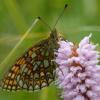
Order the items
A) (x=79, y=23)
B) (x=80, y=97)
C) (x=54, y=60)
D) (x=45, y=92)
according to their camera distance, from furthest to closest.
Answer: (x=79, y=23)
(x=45, y=92)
(x=54, y=60)
(x=80, y=97)

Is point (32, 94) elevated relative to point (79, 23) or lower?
lower

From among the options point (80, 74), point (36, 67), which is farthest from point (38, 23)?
point (80, 74)

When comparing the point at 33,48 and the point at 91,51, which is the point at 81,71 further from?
the point at 33,48

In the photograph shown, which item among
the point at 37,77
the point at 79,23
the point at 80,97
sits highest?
the point at 79,23

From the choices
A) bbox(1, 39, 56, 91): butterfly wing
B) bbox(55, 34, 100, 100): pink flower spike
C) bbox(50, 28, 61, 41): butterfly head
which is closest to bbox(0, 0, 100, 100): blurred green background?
bbox(1, 39, 56, 91): butterfly wing

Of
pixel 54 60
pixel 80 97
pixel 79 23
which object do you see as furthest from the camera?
pixel 79 23

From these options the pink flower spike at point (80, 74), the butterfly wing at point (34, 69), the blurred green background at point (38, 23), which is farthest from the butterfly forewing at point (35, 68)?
the blurred green background at point (38, 23)

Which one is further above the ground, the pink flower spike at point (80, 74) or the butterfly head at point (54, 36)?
the butterfly head at point (54, 36)

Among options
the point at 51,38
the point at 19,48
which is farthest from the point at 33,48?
the point at 19,48

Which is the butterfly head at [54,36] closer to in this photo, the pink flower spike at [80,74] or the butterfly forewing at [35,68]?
the butterfly forewing at [35,68]
